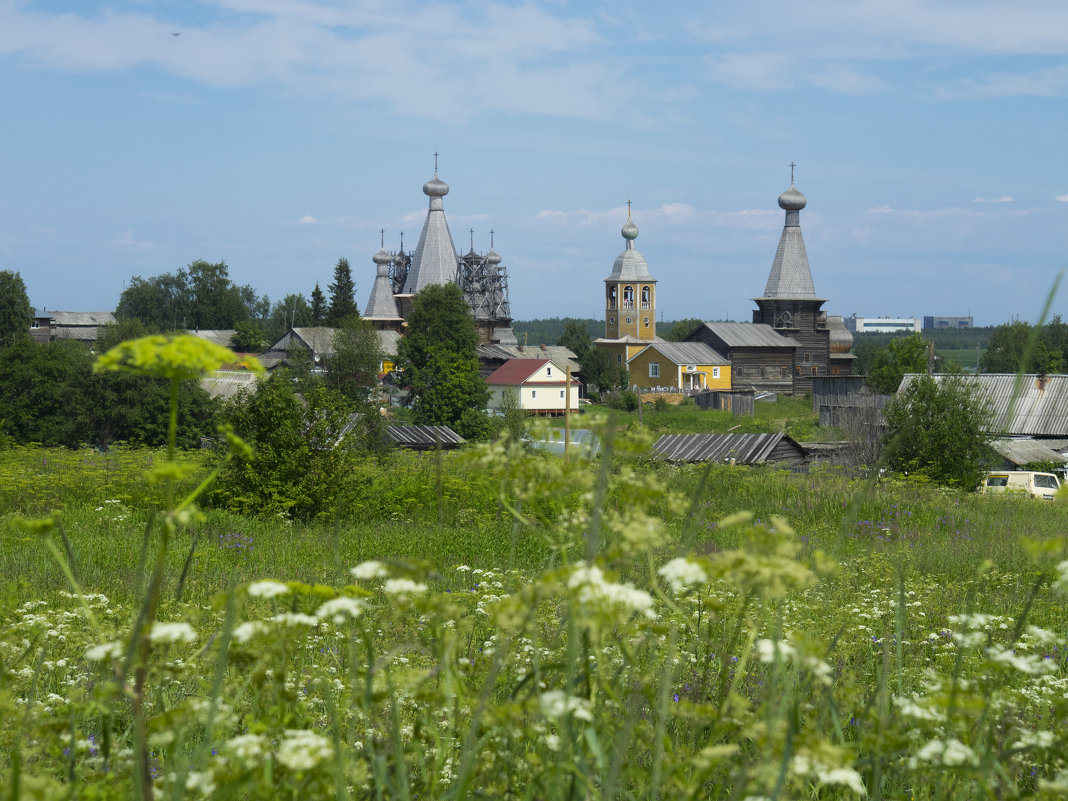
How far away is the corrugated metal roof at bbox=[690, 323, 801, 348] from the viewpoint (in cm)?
7100

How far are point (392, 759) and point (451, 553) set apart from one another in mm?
7816

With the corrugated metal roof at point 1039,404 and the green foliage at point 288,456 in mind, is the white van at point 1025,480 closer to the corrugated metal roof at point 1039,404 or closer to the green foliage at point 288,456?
the corrugated metal roof at point 1039,404

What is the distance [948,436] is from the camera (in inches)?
873

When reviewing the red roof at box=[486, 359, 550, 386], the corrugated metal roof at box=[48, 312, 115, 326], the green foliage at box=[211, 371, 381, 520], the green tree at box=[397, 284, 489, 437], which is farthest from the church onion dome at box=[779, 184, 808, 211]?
the corrugated metal roof at box=[48, 312, 115, 326]

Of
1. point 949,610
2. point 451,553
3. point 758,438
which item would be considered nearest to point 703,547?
point 451,553

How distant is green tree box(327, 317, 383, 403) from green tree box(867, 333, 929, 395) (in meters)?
26.4

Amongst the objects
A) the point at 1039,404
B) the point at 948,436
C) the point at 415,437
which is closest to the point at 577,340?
the point at 1039,404

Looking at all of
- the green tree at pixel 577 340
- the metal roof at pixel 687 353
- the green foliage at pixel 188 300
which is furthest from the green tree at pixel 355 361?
the green foliage at pixel 188 300

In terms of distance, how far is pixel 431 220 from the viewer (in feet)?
296

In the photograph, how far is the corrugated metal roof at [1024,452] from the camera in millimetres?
30500

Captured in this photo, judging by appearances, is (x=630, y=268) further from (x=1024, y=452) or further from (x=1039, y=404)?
(x=1024, y=452)

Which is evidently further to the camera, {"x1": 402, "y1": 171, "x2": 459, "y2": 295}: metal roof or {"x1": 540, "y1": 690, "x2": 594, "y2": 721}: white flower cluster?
{"x1": 402, "y1": 171, "x2": 459, "y2": 295}: metal roof

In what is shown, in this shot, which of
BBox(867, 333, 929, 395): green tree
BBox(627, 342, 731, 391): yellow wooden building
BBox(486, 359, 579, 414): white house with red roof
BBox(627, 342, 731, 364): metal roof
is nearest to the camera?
BBox(867, 333, 929, 395): green tree

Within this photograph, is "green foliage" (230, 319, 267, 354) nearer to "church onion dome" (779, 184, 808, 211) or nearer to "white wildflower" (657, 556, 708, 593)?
"church onion dome" (779, 184, 808, 211)
